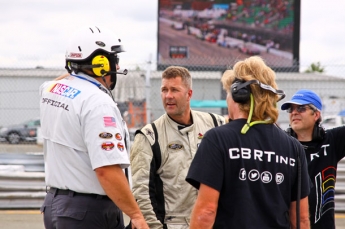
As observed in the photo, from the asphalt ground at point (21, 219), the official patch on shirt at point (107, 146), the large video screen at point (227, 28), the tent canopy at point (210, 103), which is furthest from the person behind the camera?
the large video screen at point (227, 28)

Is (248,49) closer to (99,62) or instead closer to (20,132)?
(20,132)

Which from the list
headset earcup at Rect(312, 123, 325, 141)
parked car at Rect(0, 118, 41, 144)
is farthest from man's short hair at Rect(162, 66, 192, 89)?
parked car at Rect(0, 118, 41, 144)

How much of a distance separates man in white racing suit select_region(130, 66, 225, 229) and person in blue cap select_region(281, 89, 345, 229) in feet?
2.73

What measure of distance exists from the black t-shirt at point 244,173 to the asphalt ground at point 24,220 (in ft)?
18.1

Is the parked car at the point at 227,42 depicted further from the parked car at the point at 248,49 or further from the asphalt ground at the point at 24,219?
the asphalt ground at the point at 24,219

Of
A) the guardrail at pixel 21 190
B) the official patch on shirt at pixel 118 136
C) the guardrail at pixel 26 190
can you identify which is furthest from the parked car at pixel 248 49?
the official patch on shirt at pixel 118 136

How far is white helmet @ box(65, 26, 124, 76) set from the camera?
13.2 ft

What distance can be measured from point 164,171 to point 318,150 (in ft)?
3.93

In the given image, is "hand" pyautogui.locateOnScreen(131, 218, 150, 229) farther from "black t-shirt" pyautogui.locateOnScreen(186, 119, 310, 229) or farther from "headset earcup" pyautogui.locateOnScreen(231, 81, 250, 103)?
"headset earcup" pyautogui.locateOnScreen(231, 81, 250, 103)

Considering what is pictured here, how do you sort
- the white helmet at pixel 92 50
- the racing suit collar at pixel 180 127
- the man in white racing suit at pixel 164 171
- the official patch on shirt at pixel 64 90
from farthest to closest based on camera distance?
1. the racing suit collar at pixel 180 127
2. the man in white racing suit at pixel 164 171
3. the white helmet at pixel 92 50
4. the official patch on shirt at pixel 64 90

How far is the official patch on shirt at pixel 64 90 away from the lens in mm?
3914

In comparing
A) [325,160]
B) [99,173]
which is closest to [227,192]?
[99,173]

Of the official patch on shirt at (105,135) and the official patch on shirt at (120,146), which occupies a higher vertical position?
the official patch on shirt at (105,135)

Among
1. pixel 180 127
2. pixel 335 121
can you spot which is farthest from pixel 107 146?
pixel 335 121
